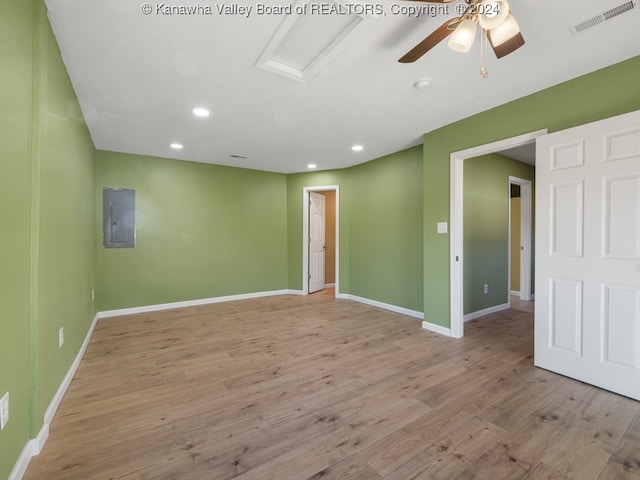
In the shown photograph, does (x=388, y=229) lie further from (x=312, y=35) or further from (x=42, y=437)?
(x=42, y=437)

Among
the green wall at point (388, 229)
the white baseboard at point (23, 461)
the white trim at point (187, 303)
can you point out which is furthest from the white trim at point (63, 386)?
the green wall at point (388, 229)

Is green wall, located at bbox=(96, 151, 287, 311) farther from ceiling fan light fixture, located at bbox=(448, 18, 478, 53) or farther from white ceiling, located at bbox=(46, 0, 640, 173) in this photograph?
ceiling fan light fixture, located at bbox=(448, 18, 478, 53)

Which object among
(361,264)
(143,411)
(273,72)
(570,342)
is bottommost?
(143,411)

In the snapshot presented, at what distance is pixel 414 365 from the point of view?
2592mm

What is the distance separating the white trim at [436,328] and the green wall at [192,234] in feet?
10.2

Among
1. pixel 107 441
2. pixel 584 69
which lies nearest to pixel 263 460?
pixel 107 441

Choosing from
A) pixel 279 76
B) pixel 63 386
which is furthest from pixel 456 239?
pixel 63 386

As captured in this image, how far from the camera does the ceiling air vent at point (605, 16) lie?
1597 mm

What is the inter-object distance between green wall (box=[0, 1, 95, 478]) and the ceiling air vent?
3.09 m

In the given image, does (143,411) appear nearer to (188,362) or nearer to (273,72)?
(188,362)

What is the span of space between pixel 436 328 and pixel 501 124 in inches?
93.8

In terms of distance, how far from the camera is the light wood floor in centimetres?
146

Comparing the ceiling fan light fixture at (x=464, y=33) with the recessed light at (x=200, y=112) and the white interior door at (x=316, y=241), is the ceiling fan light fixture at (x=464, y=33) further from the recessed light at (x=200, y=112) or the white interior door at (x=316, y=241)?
the white interior door at (x=316, y=241)

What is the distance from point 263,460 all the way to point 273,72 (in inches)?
102
